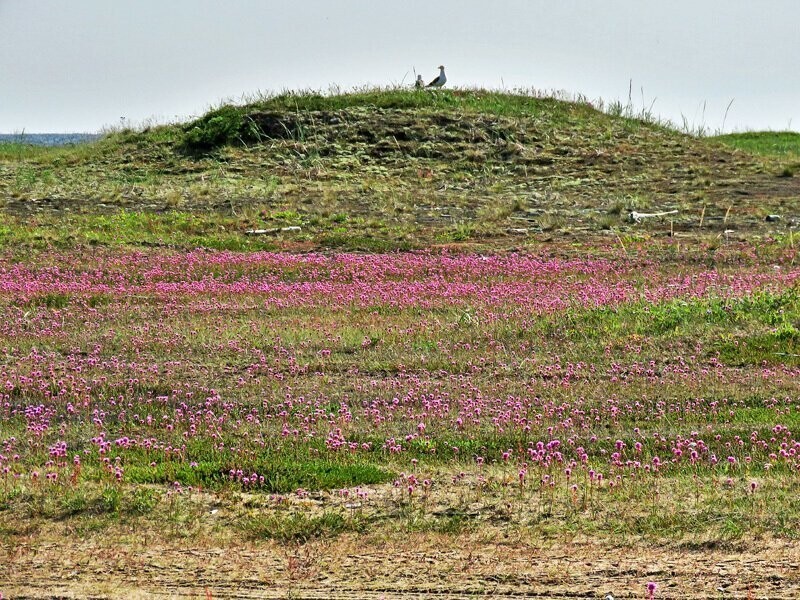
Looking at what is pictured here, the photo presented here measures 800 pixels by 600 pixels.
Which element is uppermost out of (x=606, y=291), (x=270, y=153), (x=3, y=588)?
(x=270, y=153)

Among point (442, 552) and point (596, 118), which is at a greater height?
point (596, 118)

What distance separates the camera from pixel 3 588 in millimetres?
6297

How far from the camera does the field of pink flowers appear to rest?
7805 mm

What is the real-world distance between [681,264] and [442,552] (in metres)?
15.7

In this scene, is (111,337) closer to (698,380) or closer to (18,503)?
(18,503)

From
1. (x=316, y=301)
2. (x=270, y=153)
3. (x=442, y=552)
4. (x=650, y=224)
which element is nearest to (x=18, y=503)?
(x=442, y=552)

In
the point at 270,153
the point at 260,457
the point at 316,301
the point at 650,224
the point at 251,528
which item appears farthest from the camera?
the point at 270,153

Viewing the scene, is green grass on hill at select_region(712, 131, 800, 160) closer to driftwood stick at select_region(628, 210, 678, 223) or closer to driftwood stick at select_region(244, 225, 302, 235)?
driftwood stick at select_region(628, 210, 678, 223)

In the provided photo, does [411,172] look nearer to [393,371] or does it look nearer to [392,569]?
[393,371]

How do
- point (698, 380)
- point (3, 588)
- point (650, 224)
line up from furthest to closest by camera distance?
point (650, 224) → point (698, 380) → point (3, 588)

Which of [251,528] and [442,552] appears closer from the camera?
[442,552]

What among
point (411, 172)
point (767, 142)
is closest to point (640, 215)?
point (411, 172)

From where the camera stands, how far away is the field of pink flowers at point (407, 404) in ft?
25.6

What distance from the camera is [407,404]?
35.9ft
